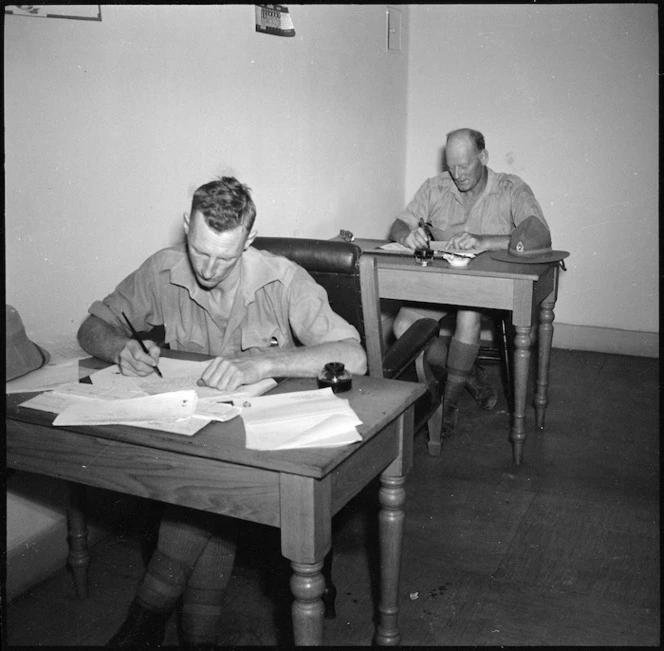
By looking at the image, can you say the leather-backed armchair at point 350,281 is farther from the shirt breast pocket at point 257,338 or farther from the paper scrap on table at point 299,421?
the paper scrap on table at point 299,421

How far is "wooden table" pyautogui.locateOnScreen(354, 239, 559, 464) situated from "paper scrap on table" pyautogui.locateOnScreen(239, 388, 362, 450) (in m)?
1.34

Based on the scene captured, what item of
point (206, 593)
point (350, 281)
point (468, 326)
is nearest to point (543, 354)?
point (468, 326)

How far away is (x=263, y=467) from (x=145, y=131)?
165 centimetres

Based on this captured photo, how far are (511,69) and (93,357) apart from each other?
380 cm

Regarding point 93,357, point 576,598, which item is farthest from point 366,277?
point 576,598

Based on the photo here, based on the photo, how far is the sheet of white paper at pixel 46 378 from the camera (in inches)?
70.6

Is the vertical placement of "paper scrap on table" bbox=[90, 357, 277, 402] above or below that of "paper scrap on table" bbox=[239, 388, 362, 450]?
below

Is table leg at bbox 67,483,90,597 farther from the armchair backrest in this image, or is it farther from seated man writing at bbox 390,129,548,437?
seated man writing at bbox 390,129,548,437

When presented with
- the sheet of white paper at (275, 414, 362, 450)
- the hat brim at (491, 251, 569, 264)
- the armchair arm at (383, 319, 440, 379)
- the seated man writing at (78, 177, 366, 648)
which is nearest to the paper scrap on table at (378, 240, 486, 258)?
the hat brim at (491, 251, 569, 264)

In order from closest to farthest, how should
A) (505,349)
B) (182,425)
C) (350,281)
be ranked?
(182,425) < (350,281) < (505,349)

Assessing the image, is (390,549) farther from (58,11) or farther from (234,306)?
(58,11)

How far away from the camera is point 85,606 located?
7.66ft

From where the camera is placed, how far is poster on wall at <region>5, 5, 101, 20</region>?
213 centimetres

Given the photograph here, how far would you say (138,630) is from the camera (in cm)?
189
